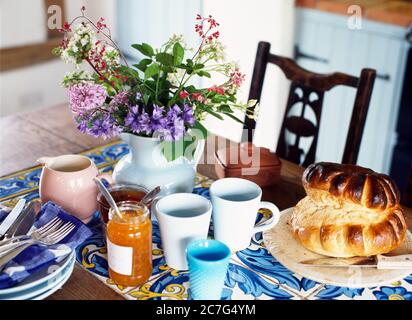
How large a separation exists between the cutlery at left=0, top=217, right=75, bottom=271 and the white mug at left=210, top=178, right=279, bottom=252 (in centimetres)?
25

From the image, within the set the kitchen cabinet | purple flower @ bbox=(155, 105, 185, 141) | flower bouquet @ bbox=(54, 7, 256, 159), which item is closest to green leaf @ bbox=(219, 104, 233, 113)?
flower bouquet @ bbox=(54, 7, 256, 159)

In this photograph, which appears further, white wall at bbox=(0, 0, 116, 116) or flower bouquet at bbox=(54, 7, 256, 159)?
white wall at bbox=(0, 0, 116, 116)

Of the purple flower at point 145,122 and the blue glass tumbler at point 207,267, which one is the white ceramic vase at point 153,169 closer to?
the purple flower at point 145,122

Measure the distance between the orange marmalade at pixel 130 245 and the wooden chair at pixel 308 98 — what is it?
519mm

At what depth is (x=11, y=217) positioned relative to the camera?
1.04m

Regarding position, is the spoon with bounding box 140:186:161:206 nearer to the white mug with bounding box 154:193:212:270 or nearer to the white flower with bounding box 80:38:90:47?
the white mug with bounding box 154:193:212:270

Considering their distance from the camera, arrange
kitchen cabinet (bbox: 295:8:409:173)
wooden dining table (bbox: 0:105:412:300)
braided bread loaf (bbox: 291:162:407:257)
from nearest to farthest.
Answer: braided bread loaf (bbox: 291:162:407:257)
wooden dining table (bbox: 0:105:412:300)
kitchen cabinet (bbox: 295:8:409:173)

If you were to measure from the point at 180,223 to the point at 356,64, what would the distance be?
1.68 meters

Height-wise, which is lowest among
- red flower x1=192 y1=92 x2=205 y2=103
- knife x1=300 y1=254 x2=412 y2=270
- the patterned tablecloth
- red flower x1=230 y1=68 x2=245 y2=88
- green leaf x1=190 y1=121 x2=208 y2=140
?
the patterned tablecloth

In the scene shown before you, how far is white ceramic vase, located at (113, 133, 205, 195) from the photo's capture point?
1041mm

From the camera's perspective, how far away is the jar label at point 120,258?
87 cm

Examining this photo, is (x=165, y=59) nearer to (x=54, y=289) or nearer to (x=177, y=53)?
(x=177, y=53)

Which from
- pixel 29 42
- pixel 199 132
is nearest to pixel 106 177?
pixel 199 132

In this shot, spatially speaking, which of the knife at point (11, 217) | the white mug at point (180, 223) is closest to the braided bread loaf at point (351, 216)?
the white mug at point (180, 223)
